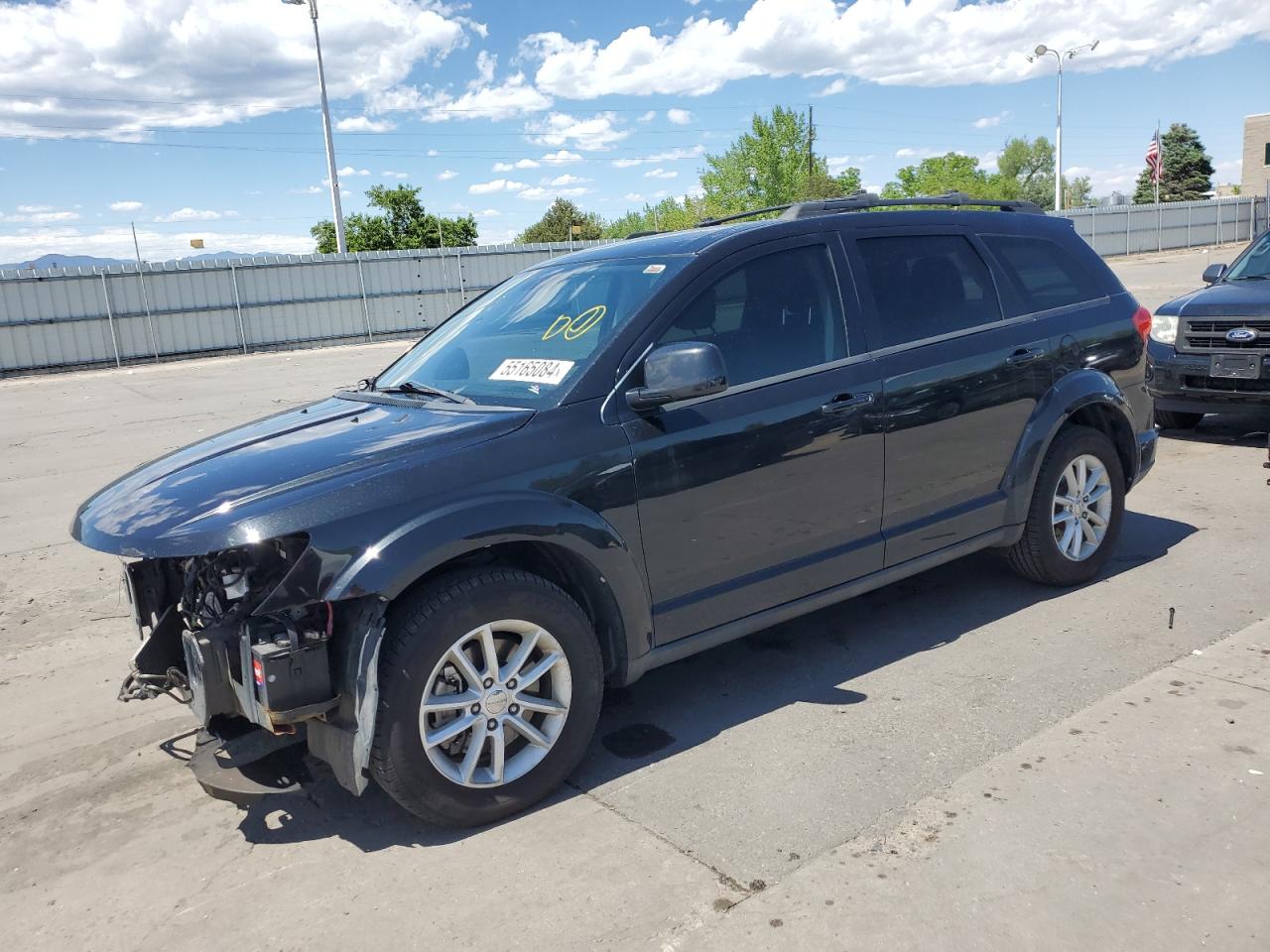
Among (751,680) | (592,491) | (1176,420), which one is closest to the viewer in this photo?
(592,491)

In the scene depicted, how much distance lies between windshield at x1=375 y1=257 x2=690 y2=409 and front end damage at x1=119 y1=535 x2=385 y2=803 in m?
1.02

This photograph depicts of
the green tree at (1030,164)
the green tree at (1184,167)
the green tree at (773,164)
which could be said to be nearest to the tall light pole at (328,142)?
the green tree at (773,164)

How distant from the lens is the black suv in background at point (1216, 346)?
26.3ft

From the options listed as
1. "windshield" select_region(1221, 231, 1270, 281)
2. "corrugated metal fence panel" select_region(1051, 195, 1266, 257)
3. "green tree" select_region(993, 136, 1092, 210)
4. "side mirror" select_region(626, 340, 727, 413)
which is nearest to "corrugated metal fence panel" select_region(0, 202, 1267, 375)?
"windshield" select_region(1221, 231, 1270, 281)

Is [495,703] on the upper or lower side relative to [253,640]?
lower

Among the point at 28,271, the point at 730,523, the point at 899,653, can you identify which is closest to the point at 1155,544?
the point at 899,653

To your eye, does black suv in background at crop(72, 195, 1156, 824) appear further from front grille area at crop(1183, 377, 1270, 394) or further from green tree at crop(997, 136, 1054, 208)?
green tree at crop(997, 136, 1054, 208)

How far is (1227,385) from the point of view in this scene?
27.0 feet

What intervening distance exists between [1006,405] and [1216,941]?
8.79 ft

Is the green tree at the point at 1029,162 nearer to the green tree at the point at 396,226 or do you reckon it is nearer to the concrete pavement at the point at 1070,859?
the green tree at the point at 396,226

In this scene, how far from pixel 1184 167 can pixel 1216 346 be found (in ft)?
279

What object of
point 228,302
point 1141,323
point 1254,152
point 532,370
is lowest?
point 1141,323

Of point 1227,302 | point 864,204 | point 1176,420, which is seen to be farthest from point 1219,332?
point 864,204

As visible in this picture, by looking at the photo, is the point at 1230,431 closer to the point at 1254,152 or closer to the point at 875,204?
the point at 875,204
